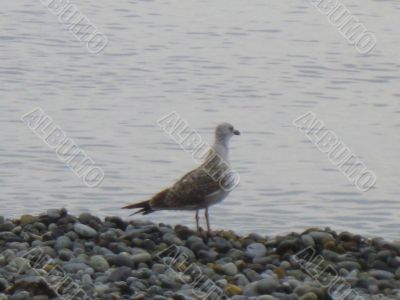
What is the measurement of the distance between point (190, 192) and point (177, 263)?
5.09 ft

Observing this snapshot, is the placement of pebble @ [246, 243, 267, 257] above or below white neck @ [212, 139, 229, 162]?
below

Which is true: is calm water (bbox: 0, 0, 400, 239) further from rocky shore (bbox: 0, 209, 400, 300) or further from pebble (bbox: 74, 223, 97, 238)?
pebble (bbox: 74, 223, 97, 238)

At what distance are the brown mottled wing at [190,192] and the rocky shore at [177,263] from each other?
290 mm

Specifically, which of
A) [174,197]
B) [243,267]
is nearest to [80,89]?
A: [174,197]

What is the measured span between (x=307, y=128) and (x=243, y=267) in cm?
756

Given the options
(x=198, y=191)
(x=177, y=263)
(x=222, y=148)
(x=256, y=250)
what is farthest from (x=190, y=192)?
(x=177, y=263)

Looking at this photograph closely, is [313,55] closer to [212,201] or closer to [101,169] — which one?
[101,169]

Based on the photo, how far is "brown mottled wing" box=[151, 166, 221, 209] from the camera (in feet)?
42.8

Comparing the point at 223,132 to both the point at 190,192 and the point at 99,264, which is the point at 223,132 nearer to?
the point at 190,192

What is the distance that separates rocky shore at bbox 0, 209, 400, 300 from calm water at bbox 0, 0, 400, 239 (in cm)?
218

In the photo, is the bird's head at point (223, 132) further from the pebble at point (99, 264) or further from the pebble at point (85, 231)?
the pebble at point (99, 264)

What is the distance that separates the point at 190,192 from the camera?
42.9 ft

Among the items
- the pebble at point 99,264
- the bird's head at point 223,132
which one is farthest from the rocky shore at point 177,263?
the bird's head at point 223,132

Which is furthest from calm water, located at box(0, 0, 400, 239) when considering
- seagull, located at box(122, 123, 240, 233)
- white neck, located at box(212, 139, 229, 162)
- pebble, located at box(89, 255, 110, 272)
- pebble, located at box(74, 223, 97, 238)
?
pebble, located at box(89, 255, 110, 272)
